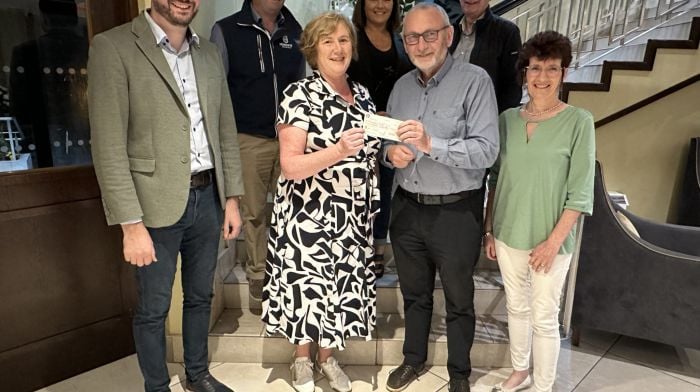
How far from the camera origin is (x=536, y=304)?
1.76 metres

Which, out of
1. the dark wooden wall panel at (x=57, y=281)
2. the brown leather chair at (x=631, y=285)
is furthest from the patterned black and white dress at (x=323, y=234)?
the brown leather chair at (x=631, y=285)

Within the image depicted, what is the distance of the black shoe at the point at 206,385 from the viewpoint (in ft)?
6.28

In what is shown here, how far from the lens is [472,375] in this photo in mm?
2168

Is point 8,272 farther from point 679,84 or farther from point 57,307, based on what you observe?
point 679,84

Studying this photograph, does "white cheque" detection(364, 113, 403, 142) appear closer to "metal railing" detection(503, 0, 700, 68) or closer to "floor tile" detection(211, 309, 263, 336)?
"floor tile" detection(211, 309, 263, 336)

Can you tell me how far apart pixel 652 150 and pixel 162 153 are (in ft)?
13.6

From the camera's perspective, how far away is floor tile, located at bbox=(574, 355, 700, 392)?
2.13 metres

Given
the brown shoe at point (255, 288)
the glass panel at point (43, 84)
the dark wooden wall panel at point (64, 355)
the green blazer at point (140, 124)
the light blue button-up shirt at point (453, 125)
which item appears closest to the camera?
the green blazer at point (140, 124)

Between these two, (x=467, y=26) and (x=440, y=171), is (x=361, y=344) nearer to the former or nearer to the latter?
(x=440, y=171)

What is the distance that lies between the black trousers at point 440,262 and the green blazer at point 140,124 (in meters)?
0.84

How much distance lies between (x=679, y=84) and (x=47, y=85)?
14.2 ft

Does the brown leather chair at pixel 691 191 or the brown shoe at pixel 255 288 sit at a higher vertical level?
the brown leather chair at pixel 691 191

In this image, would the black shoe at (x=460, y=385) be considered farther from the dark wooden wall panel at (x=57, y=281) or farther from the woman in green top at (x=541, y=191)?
the dark wooden wall panel at (x=57, y=281)

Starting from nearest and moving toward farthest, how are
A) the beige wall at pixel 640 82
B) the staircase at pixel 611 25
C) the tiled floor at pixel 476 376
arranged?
the tiled floor at pixel 476 376 < the beige wall at pixel 640 82 < the staircase at pixel 611 25
